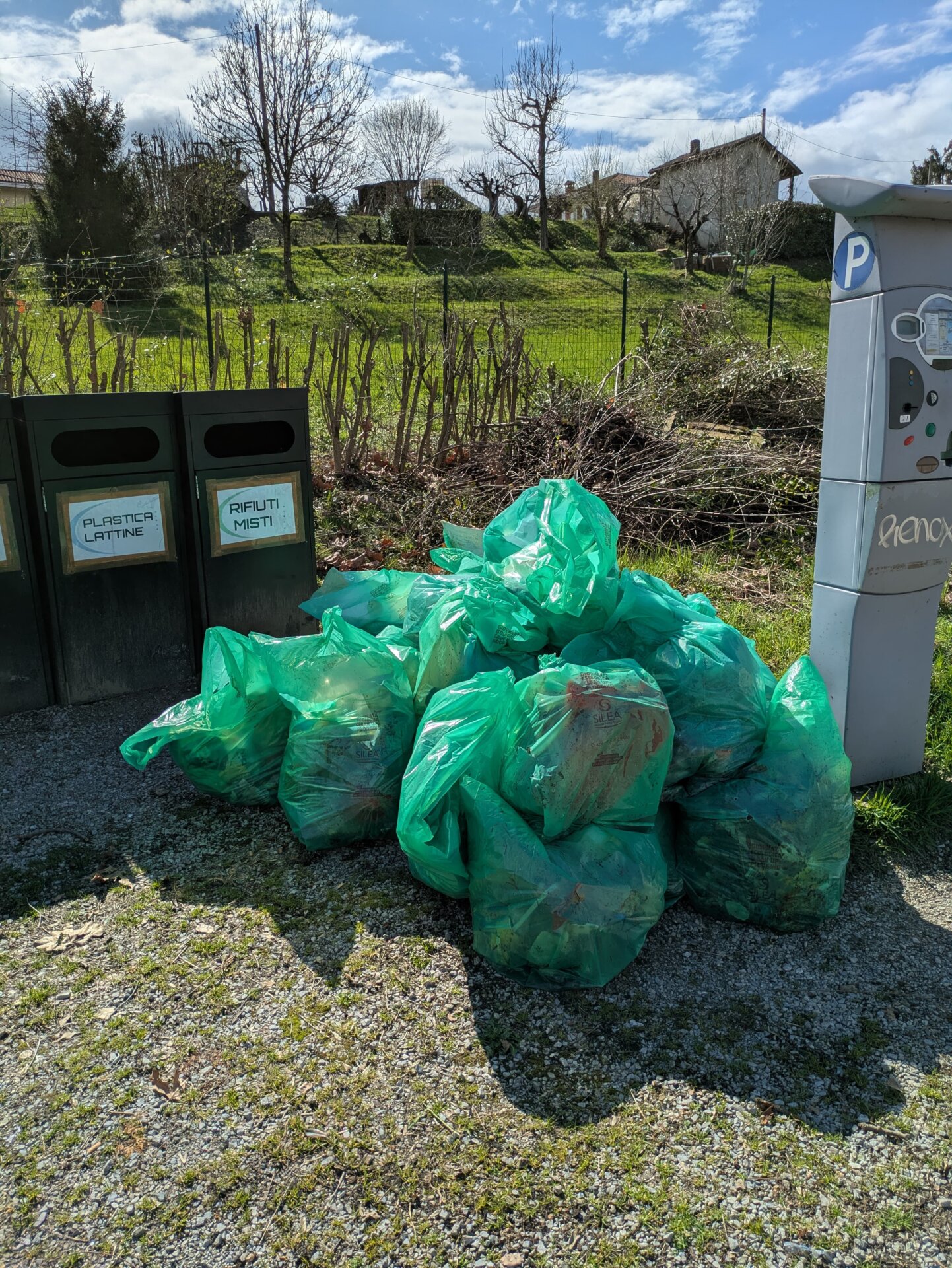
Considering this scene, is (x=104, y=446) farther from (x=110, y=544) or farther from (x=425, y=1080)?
(x=425, y=1080)

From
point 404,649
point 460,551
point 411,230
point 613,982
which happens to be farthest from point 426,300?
point 613,982

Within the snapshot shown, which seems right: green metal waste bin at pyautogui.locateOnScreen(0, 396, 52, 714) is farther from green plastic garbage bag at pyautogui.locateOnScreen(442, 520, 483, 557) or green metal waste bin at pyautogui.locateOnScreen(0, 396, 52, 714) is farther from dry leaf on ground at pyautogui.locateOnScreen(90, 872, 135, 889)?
green plastic garbage bag at pyautogui.locateOnScreen(442, 520, 483, 557)

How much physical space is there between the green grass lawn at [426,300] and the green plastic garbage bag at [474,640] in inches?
192

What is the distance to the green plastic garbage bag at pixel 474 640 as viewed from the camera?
278cm

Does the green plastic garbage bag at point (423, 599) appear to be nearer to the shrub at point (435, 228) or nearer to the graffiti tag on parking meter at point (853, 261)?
the graffiti tag on parking meter at point (853, 261)

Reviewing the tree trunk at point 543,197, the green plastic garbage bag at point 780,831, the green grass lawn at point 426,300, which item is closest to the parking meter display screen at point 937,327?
the green plastic garbage bag at point 780,831

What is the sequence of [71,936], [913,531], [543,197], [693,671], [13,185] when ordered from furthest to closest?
[543,197], [13,185], [913,531], [693,671], [71,936]

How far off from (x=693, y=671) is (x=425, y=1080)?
1.34m

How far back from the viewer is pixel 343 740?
→ 278 centimetres

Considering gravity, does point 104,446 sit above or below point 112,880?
above

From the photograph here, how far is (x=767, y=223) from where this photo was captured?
2800cm

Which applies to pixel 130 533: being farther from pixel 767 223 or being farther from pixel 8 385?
pixel 767 223

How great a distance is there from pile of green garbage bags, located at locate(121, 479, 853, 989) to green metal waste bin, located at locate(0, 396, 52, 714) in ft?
3.13

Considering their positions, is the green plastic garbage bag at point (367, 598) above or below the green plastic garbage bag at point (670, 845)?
above
